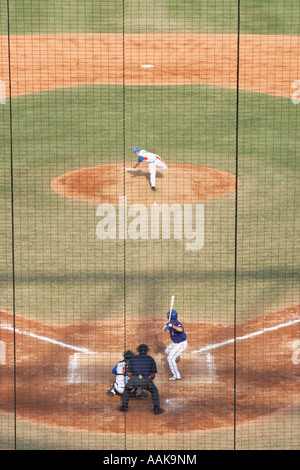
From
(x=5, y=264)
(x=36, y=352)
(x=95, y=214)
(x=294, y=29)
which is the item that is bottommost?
(x=36, y=352)

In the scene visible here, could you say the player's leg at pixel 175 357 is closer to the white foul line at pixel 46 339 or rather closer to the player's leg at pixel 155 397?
the player's leg at pixel 155 397

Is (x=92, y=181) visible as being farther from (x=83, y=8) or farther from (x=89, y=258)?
(x=83, y=8)

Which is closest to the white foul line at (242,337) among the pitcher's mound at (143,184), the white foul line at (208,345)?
the white foul line at (208,345)

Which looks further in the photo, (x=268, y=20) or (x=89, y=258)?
(x=268, y=20)

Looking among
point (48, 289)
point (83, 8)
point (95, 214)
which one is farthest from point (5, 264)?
point (83, 8)

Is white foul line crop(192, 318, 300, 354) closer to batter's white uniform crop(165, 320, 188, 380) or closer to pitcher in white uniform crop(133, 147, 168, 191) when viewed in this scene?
batter's white uniform crop(165, 320, 188, 380)

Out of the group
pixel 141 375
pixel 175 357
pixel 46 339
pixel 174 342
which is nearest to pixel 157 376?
pixel 175 357

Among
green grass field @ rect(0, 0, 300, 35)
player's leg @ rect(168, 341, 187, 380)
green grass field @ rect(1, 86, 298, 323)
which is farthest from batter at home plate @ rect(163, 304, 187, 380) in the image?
green grass field @ rect(0, 0, 300, 35)
